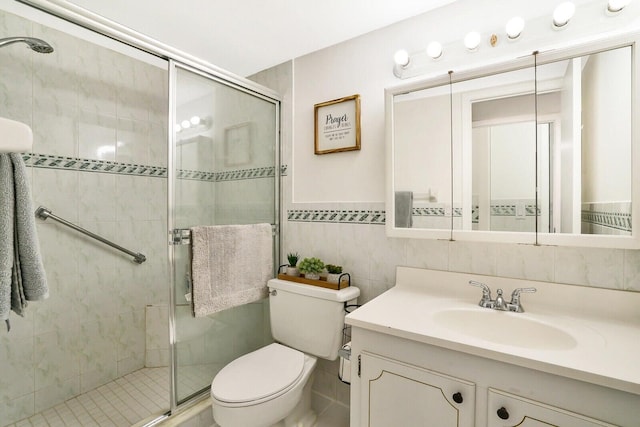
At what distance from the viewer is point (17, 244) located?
781 millimetres

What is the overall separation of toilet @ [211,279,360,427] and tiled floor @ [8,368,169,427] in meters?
0.66

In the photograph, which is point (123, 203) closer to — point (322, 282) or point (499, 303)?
point (322, 282)

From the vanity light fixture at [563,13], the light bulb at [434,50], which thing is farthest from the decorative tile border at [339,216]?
the vanity light fixture at [563,13]

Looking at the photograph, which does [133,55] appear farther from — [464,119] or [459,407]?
[459,407]

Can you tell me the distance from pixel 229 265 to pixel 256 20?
1292 millimetres

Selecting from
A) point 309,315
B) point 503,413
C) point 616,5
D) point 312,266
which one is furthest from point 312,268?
point 616,5

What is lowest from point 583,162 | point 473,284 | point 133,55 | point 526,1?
point 473,284

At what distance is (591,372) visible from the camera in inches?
29.2

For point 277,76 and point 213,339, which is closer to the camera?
point 213,339

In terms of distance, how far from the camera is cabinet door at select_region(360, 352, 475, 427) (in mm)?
921

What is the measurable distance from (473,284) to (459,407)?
491 mm

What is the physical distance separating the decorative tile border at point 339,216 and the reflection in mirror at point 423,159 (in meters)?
0.17

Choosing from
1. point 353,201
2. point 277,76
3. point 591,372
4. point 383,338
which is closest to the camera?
point 591,372

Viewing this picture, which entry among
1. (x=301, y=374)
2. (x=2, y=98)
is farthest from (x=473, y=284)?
(x=2, y=98)
